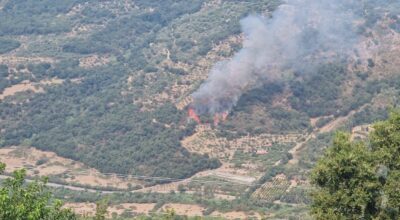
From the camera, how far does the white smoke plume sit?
75.6 metres

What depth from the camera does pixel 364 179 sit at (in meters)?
22.4

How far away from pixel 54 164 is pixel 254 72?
843 inches

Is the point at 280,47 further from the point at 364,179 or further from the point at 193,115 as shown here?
the point at 364,179

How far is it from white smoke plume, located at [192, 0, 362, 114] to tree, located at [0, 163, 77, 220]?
170 feet

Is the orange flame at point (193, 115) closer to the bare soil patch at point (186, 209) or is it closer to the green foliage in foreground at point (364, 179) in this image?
the bare soil patch at point (186, 209)

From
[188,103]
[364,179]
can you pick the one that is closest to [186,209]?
[188,103]

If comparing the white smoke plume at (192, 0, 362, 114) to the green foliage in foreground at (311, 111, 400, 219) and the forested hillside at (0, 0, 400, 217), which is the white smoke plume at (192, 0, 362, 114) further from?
the green foliage in foreground at (311, 111, 400, 219)

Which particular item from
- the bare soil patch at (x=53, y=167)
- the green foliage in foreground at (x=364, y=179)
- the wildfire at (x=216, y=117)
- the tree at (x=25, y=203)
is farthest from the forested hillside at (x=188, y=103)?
the tree at (x=25, y=203)

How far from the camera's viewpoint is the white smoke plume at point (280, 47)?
2977 inches

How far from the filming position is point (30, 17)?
110m

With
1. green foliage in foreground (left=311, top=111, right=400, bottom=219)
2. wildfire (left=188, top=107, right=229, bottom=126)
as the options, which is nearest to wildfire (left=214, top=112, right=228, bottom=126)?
wildfire (left=188, top=107, right=229, bottom=126)

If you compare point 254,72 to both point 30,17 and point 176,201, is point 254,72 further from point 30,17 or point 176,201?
point 30,17

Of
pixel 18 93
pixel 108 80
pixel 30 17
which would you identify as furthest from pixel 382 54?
pixel 30 17

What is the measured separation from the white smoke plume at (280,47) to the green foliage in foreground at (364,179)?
2007 inches
